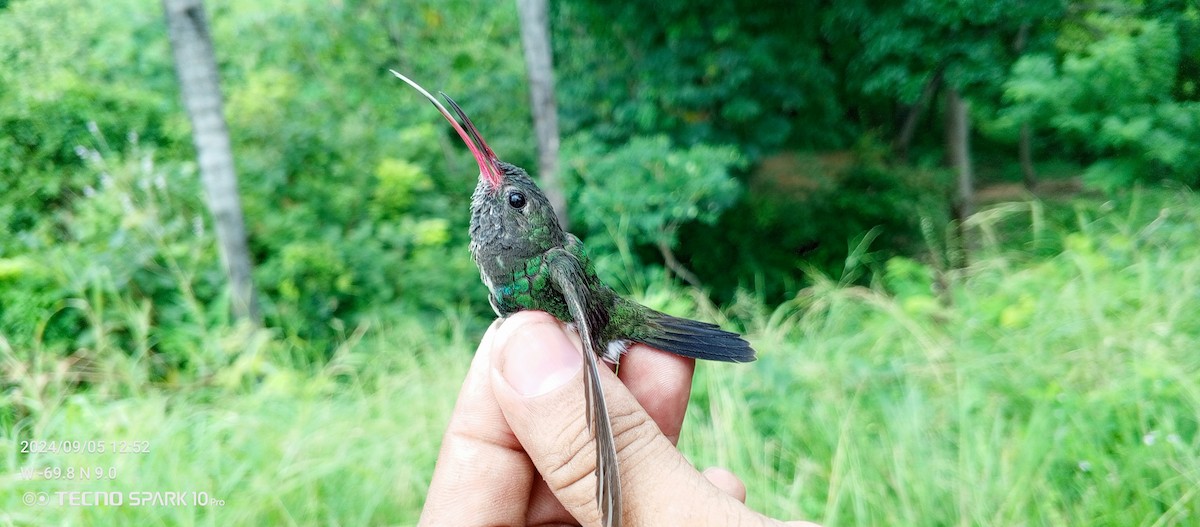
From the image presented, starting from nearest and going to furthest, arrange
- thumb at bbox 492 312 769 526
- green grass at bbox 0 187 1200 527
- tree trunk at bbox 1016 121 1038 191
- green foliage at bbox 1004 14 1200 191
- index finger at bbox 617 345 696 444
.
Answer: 1. thumb at bbox 492 312 769 526
2. index finger at bbox 617 345 696 444
3. green grass at bbox 0 187 1200 527
4. green foliage at bbox 1004 14 1200 191
5. tree trunk at bbox 1016 121 1038 191

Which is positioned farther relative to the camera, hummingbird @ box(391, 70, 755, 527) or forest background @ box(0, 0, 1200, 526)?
forest background @ box(0, 0, 1200, 526)

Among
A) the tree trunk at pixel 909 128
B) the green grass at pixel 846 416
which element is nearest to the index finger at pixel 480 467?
the green grass at pixel 846 416

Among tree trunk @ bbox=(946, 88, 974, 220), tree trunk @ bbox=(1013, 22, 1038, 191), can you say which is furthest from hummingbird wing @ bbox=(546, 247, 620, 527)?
tree trunk @ bbox=(946, 88, 974, 220)

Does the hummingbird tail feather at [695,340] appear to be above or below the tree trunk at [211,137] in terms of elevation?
below

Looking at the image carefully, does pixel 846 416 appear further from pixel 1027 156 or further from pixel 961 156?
pixel 961 156

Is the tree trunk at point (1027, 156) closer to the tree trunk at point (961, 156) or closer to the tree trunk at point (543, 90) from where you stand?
the tree trunk at point (961, 156)

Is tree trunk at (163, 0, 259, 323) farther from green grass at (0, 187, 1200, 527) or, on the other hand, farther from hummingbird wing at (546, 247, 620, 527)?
hummingbird wing at (546, 247, 620, 527)

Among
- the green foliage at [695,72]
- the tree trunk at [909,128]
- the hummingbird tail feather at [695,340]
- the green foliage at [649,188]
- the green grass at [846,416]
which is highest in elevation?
the green foliage at [695,72]
